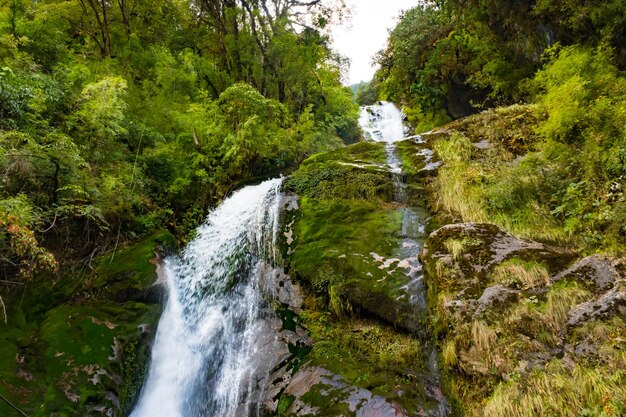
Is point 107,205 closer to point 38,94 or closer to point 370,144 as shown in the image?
point 38,94

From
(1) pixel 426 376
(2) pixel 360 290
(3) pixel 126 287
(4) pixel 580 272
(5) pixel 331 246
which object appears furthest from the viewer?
(5) pixel 331 246

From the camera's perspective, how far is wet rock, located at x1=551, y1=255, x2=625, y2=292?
143 inches

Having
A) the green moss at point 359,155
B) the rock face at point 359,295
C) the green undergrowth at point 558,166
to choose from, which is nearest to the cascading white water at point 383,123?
the green moss at point 359,155

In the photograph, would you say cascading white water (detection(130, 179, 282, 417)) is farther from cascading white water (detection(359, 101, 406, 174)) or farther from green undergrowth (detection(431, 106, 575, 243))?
cascading white water (detection(359, 101, 406, 174))

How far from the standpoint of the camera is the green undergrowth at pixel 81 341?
4.32 metres

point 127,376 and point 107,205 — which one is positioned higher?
point 107,205

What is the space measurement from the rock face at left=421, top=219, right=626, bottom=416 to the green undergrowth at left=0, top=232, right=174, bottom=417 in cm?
439

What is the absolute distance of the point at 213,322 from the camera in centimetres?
606

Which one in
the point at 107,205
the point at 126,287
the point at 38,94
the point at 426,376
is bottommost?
the point at 426,376

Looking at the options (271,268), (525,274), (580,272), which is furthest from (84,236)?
(580,272)

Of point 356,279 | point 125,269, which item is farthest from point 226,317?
point 356,279

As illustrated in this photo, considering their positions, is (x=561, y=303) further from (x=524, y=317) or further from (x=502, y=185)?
(x=502, y=185)

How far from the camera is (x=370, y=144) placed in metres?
9.07

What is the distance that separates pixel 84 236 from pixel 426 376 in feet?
20.2
